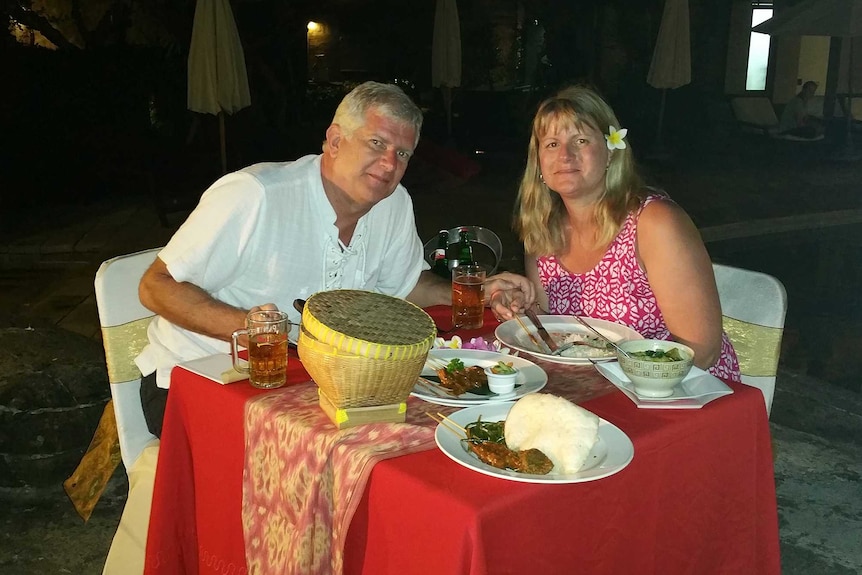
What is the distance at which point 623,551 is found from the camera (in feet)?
5.21

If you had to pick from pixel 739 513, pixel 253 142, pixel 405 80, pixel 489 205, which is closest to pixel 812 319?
pixel 489 205

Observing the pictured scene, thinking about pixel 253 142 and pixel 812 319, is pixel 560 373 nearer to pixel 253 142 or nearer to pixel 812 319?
pixel 812 319

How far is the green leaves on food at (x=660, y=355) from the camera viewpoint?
1.80 m

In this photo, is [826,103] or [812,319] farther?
[826,103]

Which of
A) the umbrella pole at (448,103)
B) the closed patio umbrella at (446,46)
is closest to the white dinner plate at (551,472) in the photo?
the closed patio umbrella at (446,46)

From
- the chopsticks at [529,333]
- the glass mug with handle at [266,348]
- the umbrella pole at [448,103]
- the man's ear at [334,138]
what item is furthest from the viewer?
the umbrella pole at [448,103]

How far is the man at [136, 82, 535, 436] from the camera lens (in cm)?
233

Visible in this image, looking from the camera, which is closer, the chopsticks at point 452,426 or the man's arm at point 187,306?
the chopsticks at point 452,426

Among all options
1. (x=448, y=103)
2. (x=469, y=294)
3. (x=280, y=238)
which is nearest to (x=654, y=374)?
(x=469, y=294)

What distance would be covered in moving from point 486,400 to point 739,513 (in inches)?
24.0

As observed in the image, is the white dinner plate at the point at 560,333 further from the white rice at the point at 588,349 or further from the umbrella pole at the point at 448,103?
the umbrella pole at the point at 448,103

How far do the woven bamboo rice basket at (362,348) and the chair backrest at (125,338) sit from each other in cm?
108

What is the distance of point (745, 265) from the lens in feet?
26.1

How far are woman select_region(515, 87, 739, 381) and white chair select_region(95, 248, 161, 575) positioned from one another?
47.9 inches
